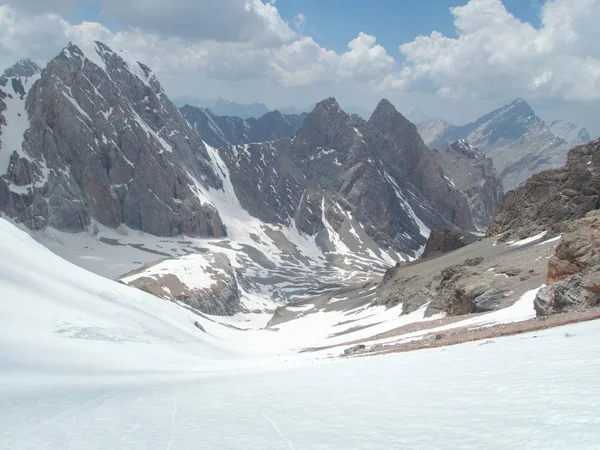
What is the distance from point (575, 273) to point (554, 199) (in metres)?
52.9

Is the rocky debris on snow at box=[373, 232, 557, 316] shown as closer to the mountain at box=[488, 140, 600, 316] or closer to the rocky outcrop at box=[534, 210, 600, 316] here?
the mountain at box=[488, 140, 600, 316]

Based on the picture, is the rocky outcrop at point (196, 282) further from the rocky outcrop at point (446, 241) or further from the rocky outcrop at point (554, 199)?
the rocky outcrop at point (554, 199)

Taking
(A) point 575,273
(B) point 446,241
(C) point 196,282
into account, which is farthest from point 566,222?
(C) point 196,282

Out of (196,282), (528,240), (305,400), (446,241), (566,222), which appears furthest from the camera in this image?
(196,282)

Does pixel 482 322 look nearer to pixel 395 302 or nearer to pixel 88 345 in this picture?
pixel 88 345

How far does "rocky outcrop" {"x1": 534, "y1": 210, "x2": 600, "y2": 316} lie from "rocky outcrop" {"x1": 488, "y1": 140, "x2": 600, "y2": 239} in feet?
113

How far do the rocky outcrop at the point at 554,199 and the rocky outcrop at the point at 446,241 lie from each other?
25.0m

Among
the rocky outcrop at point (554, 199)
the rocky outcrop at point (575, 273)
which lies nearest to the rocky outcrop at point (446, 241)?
the rocky outcrop at point (554, 199)

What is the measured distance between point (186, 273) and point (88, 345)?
143 meters

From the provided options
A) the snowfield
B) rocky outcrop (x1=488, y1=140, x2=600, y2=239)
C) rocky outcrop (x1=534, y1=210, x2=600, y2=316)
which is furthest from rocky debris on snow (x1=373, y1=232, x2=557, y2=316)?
the snowfield

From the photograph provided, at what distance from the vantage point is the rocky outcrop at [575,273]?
22062 mm

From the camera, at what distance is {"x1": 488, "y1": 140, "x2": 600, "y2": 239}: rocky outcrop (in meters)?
70.3

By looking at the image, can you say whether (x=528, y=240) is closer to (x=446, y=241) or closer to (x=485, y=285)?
(x=485, y=285)

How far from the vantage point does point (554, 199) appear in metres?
73.9
